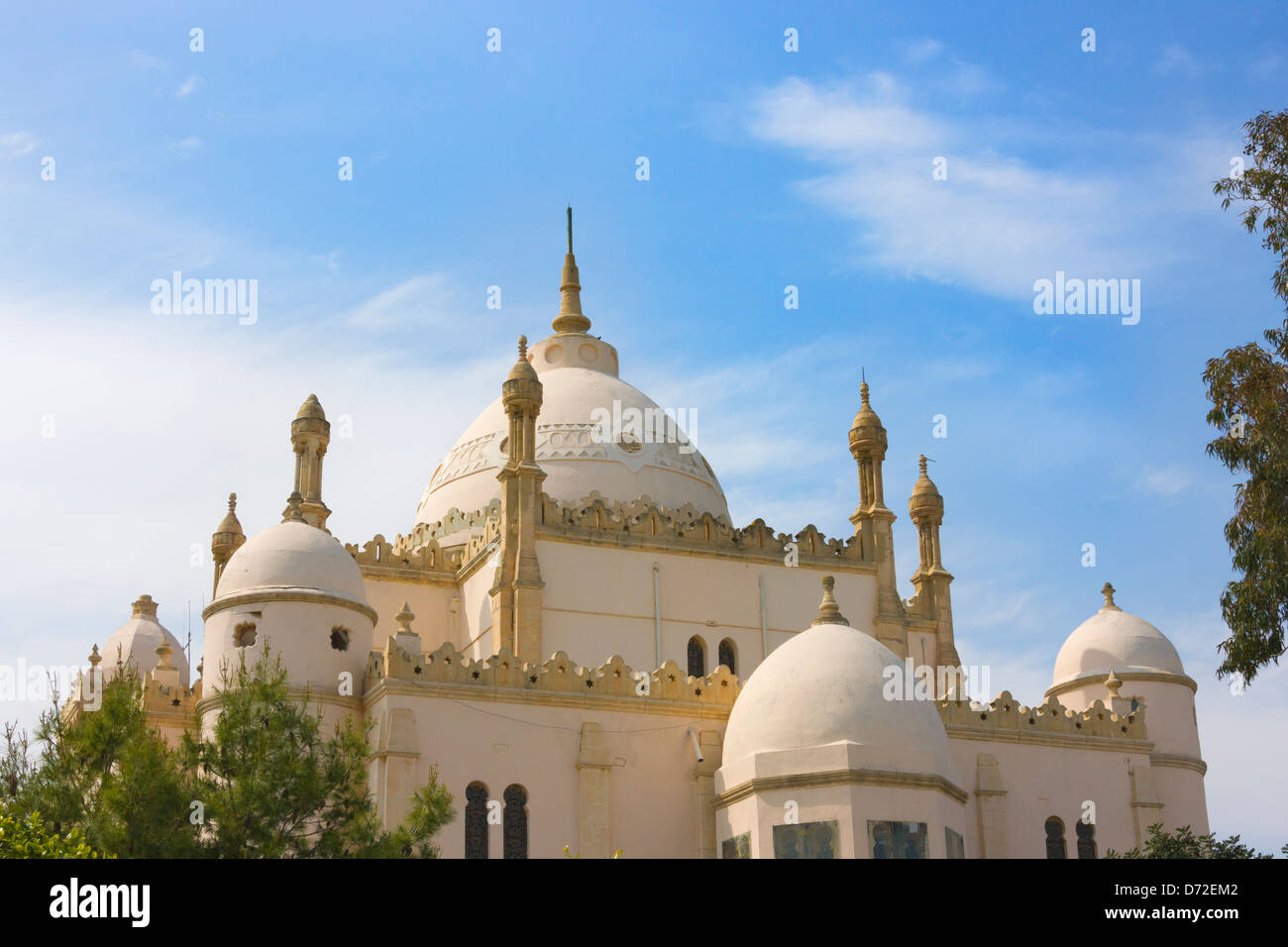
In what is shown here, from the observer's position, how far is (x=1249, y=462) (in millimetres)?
24078

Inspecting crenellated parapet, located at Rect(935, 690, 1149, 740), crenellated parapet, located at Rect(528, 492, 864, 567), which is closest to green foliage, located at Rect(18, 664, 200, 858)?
crenellated parapet, located at Rect(528, 492, 864, 567)

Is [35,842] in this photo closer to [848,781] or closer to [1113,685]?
[848,781]

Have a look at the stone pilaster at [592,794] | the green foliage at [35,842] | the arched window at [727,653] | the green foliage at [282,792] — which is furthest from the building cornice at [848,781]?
the green foliage at [35,842]

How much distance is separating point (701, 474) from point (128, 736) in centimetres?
1978

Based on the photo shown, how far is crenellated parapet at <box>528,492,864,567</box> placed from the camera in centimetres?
3506

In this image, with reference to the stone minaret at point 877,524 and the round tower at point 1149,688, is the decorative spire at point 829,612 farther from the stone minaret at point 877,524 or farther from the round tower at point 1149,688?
the round tower at point 1149,688

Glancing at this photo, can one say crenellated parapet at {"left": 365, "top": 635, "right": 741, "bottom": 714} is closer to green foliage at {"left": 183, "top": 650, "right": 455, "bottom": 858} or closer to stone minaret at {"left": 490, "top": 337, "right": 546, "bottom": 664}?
stone minaret at {"left": 490, "top": 337, "right": 546, "bottom": 664}

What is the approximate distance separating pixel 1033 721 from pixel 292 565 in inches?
630

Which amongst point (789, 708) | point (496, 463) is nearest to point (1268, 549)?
point (789, 708)

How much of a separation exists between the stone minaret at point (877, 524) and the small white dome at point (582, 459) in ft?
12.8

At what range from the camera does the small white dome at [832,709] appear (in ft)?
90.7
